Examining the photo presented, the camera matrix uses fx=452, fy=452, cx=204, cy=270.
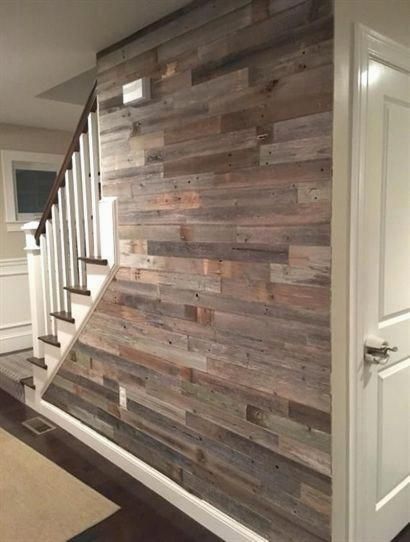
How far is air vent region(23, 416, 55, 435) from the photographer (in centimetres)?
320

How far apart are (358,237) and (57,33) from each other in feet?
6.00

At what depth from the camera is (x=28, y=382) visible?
3590mm

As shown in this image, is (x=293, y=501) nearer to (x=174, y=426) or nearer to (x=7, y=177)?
(x=174, y=426)

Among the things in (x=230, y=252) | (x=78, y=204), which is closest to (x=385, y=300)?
(x=230, y=252)

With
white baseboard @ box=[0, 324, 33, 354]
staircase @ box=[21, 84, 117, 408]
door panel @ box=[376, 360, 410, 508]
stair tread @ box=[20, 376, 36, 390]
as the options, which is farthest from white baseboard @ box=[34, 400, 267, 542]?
white baseboard @ box=[0, 324, 33, 354]

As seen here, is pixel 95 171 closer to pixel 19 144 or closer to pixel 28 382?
pixel 28 382

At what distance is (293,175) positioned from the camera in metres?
1.69

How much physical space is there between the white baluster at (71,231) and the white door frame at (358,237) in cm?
204

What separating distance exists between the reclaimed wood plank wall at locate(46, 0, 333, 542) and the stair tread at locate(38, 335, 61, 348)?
74 centimetres

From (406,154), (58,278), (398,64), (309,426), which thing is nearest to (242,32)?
(398,64)

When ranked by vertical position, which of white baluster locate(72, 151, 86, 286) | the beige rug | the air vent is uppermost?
white baluster locate(72, 151, 86, 286)

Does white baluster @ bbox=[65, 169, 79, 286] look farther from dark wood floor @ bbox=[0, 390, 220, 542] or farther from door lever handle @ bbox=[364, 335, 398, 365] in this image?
door lever handle @ bbox=[364, 335, 398, 365]

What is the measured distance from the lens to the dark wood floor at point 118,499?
2154 millimetres

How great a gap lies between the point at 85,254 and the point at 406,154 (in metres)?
2.04
